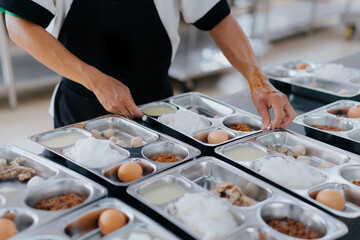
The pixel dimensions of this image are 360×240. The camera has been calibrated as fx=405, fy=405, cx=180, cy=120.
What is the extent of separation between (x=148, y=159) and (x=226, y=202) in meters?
0.33

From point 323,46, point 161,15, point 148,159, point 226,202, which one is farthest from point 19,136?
point 323,46

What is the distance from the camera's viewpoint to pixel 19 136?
3297 mm

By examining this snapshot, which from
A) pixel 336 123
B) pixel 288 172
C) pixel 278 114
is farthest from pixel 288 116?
pixel 288 172

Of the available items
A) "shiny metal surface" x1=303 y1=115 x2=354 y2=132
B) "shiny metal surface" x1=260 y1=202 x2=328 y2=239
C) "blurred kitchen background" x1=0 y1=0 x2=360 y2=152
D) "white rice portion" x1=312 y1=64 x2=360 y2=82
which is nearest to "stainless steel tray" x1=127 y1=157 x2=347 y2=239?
"shiny metal surface" x1=260 y1=202 x2=328 y2=239

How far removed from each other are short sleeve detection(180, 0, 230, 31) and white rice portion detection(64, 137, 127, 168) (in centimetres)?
75

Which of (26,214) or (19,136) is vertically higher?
(26,214)

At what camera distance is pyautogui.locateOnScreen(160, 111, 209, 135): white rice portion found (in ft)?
5.13

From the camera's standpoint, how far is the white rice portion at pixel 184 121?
1.56 m

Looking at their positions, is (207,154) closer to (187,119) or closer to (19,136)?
(187,119)

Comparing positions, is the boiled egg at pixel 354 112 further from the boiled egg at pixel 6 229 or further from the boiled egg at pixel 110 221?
the boiled egg at pixel 6 229

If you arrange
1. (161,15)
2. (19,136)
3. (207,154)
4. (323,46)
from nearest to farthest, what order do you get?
(207,154) < (161,15) < (19,136) < (323,46)

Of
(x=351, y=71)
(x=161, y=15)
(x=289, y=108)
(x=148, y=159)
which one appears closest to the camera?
(x=148, y=159)

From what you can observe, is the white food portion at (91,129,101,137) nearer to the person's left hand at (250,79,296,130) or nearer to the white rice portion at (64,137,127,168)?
the white rice portion at (64,137,127,168)

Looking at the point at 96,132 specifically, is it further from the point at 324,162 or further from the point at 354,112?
the point at 354,112
